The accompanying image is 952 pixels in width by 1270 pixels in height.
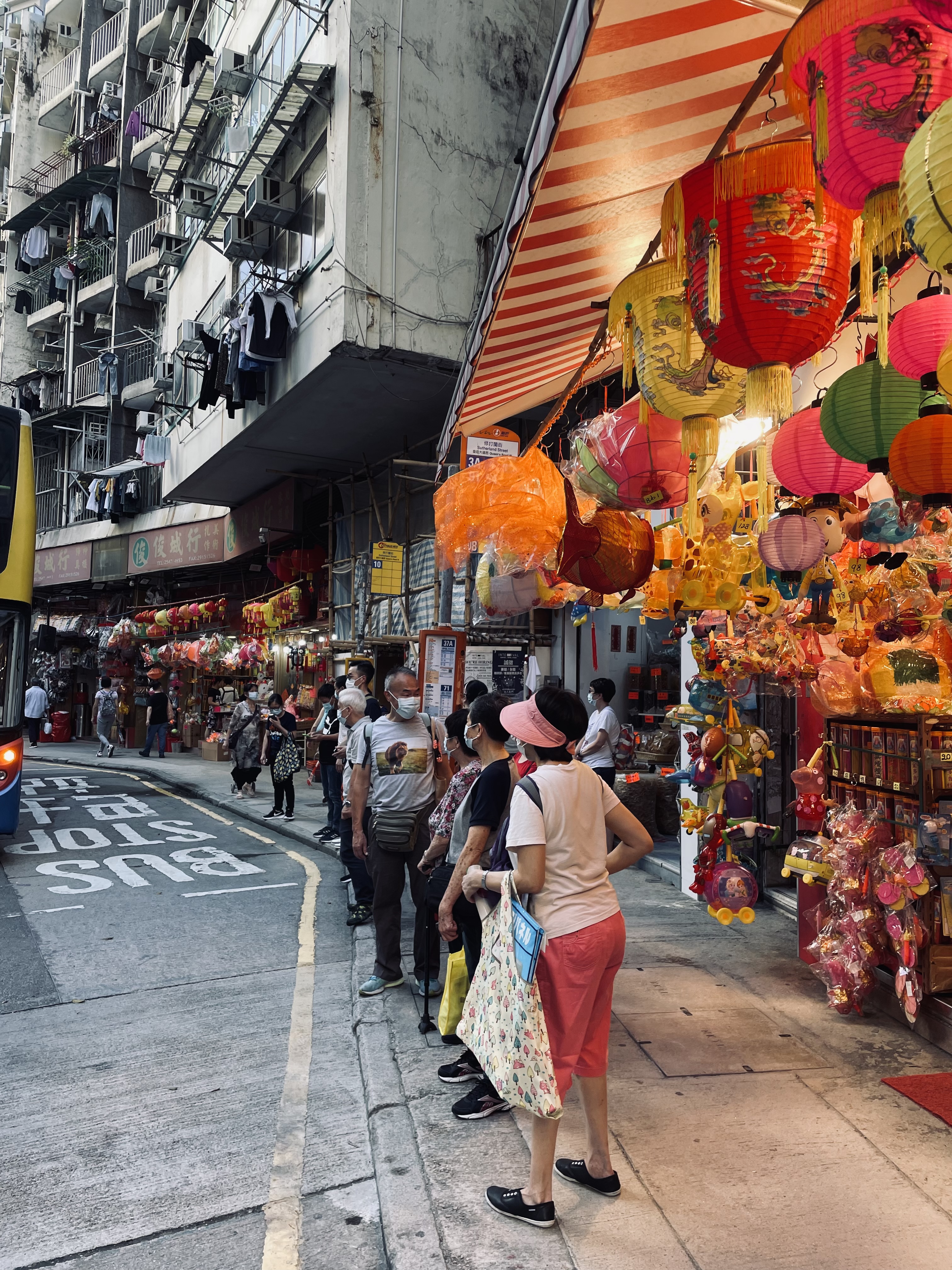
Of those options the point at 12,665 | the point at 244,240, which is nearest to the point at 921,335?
the point at 12,665

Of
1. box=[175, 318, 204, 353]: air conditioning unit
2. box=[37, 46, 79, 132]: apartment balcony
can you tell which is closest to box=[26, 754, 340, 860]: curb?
box=[175, 318, 204, 353]: air conditioning unit

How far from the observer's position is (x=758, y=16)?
3.15 meters

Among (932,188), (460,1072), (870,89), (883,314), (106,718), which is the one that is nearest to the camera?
(932,188)

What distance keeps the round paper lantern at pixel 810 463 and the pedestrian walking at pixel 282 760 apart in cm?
944

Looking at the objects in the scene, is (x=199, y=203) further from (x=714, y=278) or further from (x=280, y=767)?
(x=714, y=278)

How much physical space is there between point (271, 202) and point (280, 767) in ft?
30.1

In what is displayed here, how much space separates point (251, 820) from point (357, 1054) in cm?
866

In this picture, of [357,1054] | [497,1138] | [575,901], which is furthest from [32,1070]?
[575,901]

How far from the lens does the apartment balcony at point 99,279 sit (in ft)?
101

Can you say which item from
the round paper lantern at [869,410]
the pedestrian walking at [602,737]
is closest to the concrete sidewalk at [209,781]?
the pedestrian walking at [602,737]

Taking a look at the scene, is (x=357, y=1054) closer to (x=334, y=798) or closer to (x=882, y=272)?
(x=882, y=272)

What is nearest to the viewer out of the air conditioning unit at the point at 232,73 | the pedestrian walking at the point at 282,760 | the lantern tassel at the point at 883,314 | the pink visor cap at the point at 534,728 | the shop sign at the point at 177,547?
the lantern tassel at the point at 883,314

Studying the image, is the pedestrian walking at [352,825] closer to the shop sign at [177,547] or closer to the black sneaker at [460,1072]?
the black sneaker at [460,1072]

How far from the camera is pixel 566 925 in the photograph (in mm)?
3057
